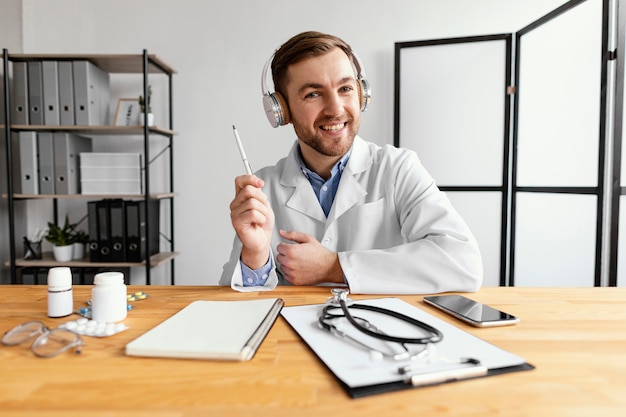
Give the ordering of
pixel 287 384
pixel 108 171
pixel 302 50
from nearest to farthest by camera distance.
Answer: pixel 287 384 < pixel 302 50 < pixel 108 171

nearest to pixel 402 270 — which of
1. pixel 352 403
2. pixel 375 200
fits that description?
pixel 375 200

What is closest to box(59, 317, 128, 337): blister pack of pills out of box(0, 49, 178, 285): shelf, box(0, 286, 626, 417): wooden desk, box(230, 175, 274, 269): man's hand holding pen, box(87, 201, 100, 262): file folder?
box(0, 286, 626, 417): wooden desk

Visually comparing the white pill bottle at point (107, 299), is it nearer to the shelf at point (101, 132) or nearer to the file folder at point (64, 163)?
the shelf at point (101, 132)

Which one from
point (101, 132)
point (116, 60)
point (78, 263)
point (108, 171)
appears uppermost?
point (116, 60)

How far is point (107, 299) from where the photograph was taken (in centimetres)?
79

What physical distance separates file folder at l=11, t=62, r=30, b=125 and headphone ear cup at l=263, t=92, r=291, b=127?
6.35 feet

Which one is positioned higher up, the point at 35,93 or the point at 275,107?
the point at 35,93

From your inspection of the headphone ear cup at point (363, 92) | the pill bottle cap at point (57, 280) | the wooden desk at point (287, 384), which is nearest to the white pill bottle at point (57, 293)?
the pill bottle cap at point (57, 280)

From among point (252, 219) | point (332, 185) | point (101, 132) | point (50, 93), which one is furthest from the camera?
point (101, 132)

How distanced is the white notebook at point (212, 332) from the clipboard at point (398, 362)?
72 mm

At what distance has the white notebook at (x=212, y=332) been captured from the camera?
0.63 meters

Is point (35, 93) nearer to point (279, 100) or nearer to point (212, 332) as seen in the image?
point (279, 100)

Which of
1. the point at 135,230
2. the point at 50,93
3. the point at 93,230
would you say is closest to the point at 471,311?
the point at 135,230

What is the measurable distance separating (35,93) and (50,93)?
91 mm
